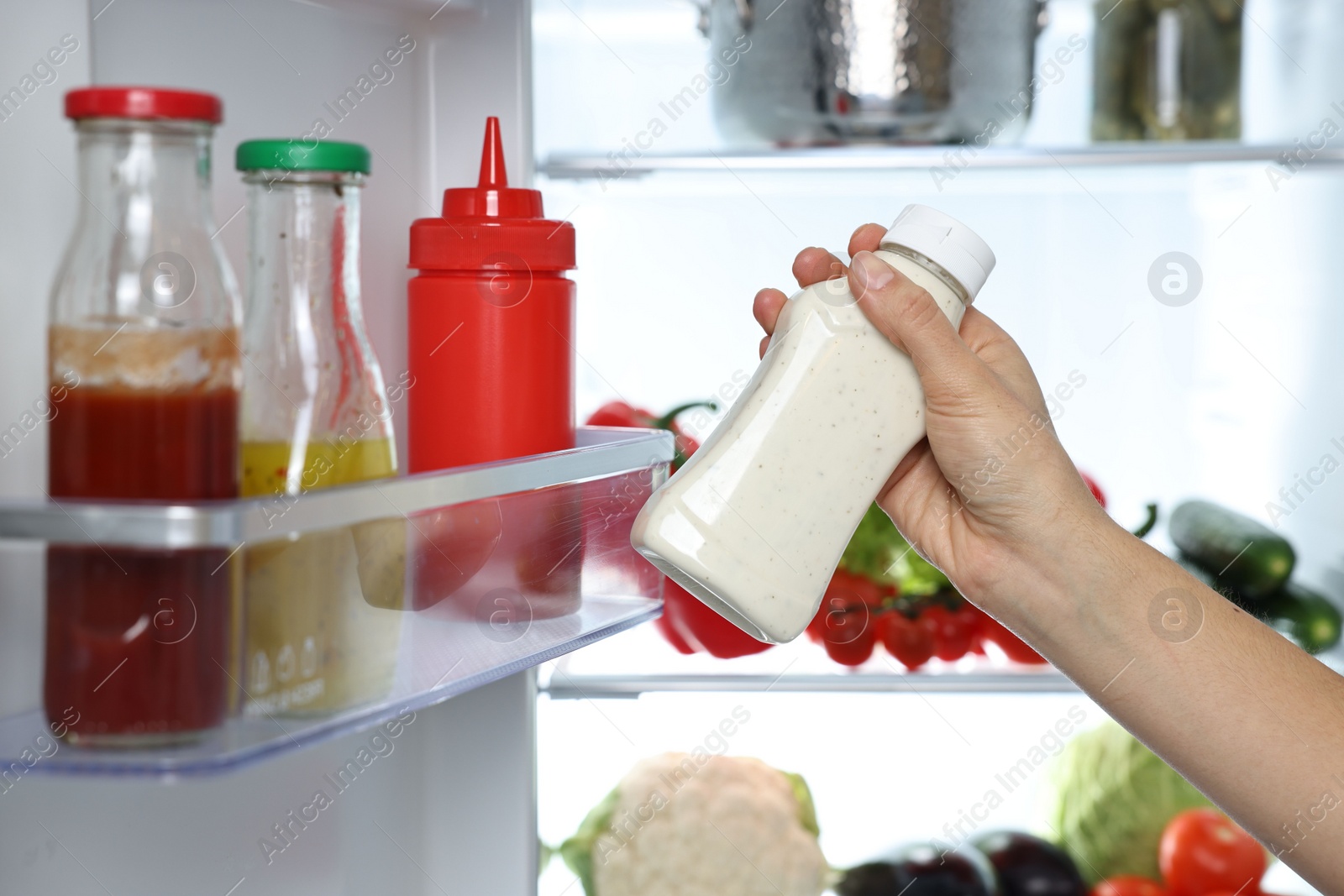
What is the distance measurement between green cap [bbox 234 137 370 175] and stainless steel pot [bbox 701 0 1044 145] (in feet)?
1.93

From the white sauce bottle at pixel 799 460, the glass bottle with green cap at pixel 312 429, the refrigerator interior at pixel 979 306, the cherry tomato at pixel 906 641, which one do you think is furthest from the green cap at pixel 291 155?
the cherry tomato at pixel 906 641

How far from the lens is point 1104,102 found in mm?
1185

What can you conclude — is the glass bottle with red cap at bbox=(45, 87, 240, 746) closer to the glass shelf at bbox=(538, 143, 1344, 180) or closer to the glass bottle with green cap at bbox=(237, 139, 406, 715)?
the glass bottle with green cap at bbox=(237, 139, 406, 715)

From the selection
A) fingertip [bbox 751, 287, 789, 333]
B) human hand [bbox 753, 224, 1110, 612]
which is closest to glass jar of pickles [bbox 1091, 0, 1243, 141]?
human hand [bbox 753, 224, 1110, 612]

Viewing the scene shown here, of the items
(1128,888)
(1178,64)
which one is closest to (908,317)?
(1178,64)

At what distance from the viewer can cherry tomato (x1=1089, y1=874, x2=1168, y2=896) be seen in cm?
117

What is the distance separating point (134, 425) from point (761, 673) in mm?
731

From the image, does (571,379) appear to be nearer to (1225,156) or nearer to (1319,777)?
(1319,777)

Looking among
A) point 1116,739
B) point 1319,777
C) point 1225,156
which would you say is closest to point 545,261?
point 1319,777

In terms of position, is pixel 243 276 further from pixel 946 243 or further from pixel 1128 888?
pixel 1128 888

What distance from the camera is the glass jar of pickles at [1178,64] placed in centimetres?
114

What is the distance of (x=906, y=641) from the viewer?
1165 millimetres

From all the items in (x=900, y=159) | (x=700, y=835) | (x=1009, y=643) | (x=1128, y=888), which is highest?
(x=900, y=159)

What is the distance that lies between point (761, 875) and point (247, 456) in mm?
704
